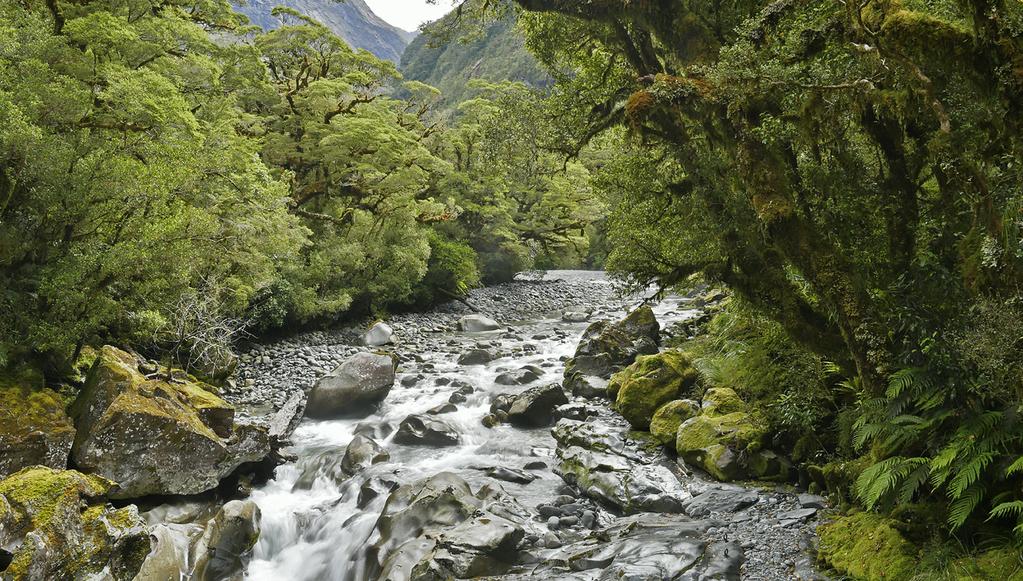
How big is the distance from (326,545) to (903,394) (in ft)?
28.3

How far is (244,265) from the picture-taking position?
1708 cm

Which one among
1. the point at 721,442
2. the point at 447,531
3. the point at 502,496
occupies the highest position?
the point at 721,442

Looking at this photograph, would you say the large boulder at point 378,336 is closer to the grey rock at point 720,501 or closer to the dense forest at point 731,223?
the dense forest at point 731,223

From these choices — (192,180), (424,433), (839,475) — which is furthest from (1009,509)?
(192,180)

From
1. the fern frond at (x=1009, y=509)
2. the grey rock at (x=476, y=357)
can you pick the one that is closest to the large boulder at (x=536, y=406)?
the grey rock at (x=476, y=357)

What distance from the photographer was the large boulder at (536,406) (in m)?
14.4

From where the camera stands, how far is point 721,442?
10.4 meters

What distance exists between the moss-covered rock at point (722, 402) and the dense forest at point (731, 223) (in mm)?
80

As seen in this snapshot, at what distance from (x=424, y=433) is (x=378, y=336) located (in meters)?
10.8

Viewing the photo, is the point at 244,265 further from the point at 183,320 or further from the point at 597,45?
the point at 597,45

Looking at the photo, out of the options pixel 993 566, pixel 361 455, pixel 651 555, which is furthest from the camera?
pixel 361 455

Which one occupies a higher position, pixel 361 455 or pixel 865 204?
pixel 865 204

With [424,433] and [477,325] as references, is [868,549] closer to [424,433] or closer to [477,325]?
[424,433]

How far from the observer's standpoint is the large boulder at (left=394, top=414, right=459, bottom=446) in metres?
13.5
